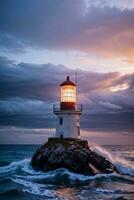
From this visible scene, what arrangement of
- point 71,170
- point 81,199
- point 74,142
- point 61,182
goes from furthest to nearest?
point 74,142 → point 71,170 → point 61,182 → point 81,199

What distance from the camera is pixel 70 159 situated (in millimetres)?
29188

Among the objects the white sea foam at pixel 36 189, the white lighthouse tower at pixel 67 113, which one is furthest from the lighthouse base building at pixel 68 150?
the white sea foam at pixel 36 189

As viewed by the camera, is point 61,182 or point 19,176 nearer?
point 61,182

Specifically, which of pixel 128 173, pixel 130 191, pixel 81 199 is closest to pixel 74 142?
pixel 128 173

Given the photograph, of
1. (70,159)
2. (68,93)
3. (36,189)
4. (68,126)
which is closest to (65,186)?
(36,189)

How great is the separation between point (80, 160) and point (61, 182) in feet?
11.1

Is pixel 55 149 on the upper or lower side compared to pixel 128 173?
upper

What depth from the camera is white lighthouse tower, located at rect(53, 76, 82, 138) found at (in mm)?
33156

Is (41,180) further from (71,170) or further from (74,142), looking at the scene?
(74,142)

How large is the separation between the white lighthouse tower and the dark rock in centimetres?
142

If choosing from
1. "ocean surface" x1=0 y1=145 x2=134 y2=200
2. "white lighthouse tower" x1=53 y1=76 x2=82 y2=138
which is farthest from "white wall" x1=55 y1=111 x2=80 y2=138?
"ocean surface" x1=0 y1=145 x2=134 y2=200

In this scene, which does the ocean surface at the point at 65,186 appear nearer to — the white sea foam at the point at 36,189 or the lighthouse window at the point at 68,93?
the white sea foam at the point at 36,189

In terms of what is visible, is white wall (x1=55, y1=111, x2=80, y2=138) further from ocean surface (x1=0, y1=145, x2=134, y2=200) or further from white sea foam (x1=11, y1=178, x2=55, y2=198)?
white sea foam (x1=11, y1=178, x2=55, y2=198)

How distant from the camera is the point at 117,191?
22516mm
